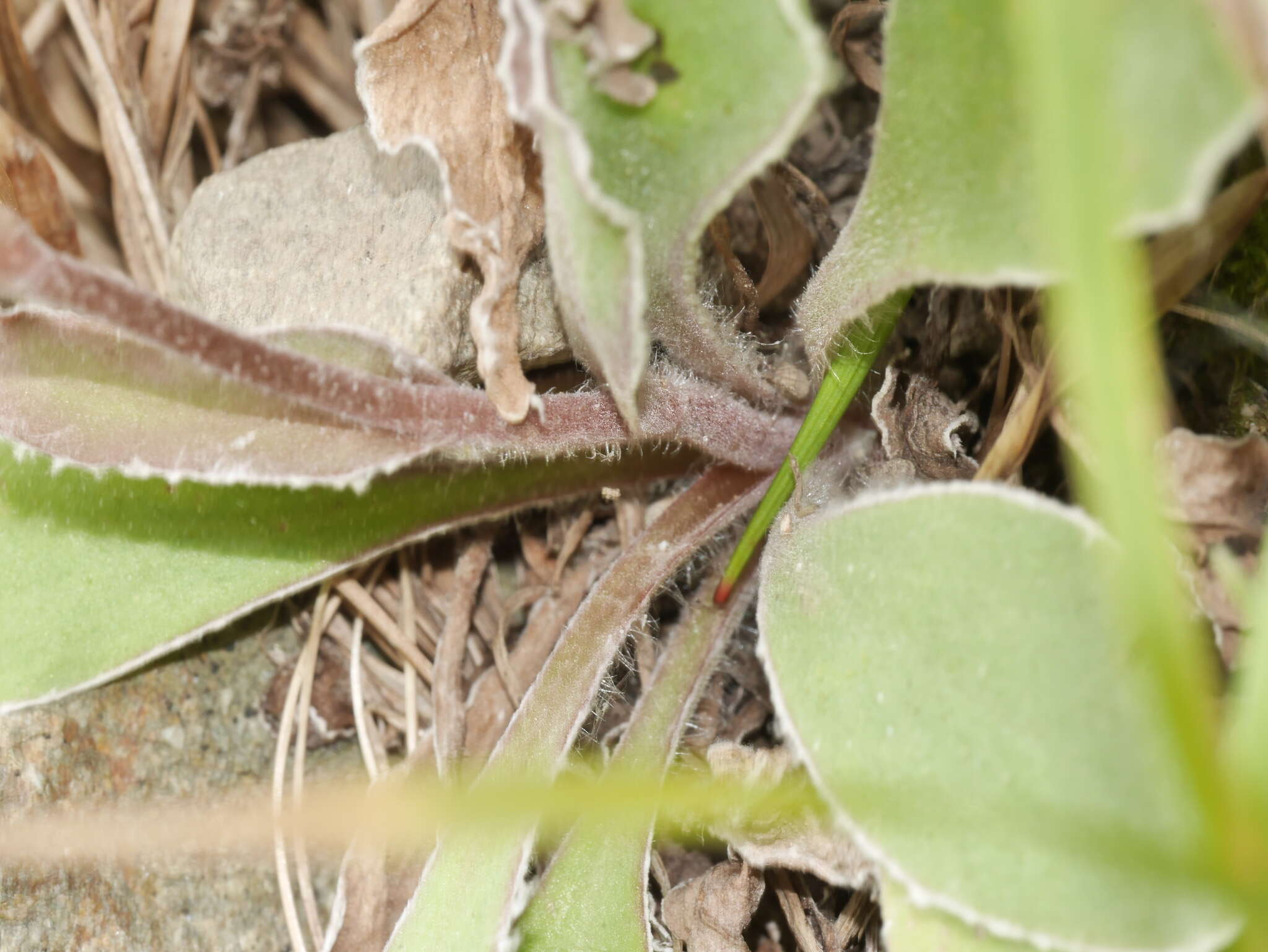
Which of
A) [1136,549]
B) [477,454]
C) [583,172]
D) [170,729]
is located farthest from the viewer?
[170,729]

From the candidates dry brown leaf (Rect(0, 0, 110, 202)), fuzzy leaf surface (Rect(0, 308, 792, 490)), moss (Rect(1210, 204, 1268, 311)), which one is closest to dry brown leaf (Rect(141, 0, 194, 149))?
dry brown leaf (Rect(0, 0, 110, 202))

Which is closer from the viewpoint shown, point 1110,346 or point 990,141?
point 1110,346

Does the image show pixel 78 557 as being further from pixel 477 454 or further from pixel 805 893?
pixel 805 893

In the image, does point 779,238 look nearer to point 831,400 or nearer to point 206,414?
point 831,400

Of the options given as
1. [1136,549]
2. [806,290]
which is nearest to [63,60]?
[806,290]

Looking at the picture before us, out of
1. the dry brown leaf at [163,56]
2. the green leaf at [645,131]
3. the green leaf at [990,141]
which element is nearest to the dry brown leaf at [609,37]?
the green leaf at [645,131]

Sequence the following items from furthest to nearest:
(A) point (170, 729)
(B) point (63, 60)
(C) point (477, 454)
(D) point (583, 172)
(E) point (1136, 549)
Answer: (B) point (63, 60) → (A) point (170, 729) → (C) point (477, 454) → (D) point (583, 172) → (E) point (1136, 549)

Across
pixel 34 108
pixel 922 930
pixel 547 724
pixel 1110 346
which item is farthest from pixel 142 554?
pixel 1110 346
